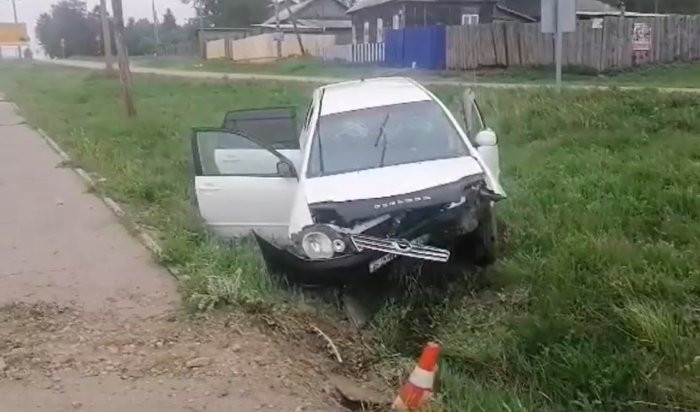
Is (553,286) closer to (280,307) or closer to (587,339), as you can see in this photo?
(587,339)

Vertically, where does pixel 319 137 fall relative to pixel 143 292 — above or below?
above

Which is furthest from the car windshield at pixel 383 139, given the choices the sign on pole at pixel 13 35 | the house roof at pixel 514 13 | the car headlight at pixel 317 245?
the sign on pole at pixel 13 35

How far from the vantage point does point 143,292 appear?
686cm

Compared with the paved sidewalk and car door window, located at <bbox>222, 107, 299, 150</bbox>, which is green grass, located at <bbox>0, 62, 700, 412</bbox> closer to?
the paved sidewalk

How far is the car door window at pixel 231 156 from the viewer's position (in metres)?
7.84

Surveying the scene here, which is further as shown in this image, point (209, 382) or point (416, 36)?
point (416, 36)

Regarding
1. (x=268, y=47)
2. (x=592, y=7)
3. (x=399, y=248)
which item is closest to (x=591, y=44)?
(x=592, y=7)

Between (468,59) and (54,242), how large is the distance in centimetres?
2210

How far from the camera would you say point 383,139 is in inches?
301

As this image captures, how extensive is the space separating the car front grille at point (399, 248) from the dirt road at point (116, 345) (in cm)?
98

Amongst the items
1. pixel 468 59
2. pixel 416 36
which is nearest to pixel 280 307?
pixel 468 59

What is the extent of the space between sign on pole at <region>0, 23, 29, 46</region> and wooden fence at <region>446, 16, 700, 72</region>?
218 ft

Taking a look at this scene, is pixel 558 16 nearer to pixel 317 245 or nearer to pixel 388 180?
pixel 388 180

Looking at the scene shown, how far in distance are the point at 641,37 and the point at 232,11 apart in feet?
200
